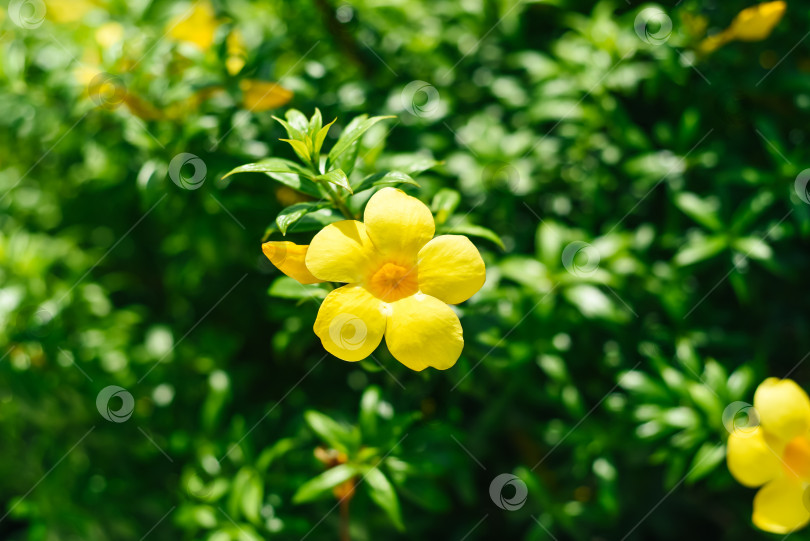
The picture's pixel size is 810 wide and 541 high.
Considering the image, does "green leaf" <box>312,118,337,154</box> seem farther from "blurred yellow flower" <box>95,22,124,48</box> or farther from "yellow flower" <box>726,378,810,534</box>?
"blurred yellow flower" <box>95,22,124,48</box>

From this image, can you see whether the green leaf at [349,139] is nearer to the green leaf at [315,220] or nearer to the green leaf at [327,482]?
the green leaf at [315,220]

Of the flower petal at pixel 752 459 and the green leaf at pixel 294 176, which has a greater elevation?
the flower petal at pixel 752 459

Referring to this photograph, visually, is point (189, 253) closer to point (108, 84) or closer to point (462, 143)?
point (108, 84)

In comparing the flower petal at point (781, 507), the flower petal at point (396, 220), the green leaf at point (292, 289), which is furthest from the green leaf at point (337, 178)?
the flower petal at point (781, 507)

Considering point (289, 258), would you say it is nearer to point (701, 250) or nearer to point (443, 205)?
point (443, 205)

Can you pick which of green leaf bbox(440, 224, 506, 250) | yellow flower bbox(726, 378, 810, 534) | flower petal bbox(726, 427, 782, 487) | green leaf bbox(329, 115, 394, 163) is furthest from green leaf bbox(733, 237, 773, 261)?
green leaf bbox(329, 115, 394, 163)
